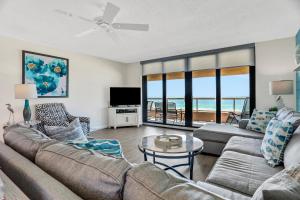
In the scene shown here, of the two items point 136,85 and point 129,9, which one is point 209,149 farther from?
point 136,85

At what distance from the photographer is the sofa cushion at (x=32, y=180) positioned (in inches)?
25.6

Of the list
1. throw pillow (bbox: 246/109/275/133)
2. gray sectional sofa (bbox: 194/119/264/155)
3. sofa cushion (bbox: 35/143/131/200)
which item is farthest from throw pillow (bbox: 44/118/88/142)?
throw pillow (bbox: 246/109/275/133)

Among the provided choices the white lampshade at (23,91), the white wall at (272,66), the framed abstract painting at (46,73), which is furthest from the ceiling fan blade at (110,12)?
the white wall at (272,66)

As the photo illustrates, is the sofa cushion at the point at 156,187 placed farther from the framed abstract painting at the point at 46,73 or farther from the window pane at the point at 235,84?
the window pane at the point at 235,84

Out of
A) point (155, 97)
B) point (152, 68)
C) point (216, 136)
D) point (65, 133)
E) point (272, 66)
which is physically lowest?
point (216, 136)

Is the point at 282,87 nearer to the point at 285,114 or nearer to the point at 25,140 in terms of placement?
the point at 285,114

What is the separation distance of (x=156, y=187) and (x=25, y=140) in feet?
3.35

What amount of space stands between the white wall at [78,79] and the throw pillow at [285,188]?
4445mm

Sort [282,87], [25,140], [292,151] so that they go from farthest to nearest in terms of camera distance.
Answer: [282,87]
[292,151]
[25,140]

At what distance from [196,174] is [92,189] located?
1990 mm

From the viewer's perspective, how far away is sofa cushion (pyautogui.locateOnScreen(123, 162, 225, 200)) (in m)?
0.56

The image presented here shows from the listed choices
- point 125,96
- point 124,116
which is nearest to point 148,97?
point 125,96

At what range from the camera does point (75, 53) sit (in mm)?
4758

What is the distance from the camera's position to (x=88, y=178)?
2.36 feet
